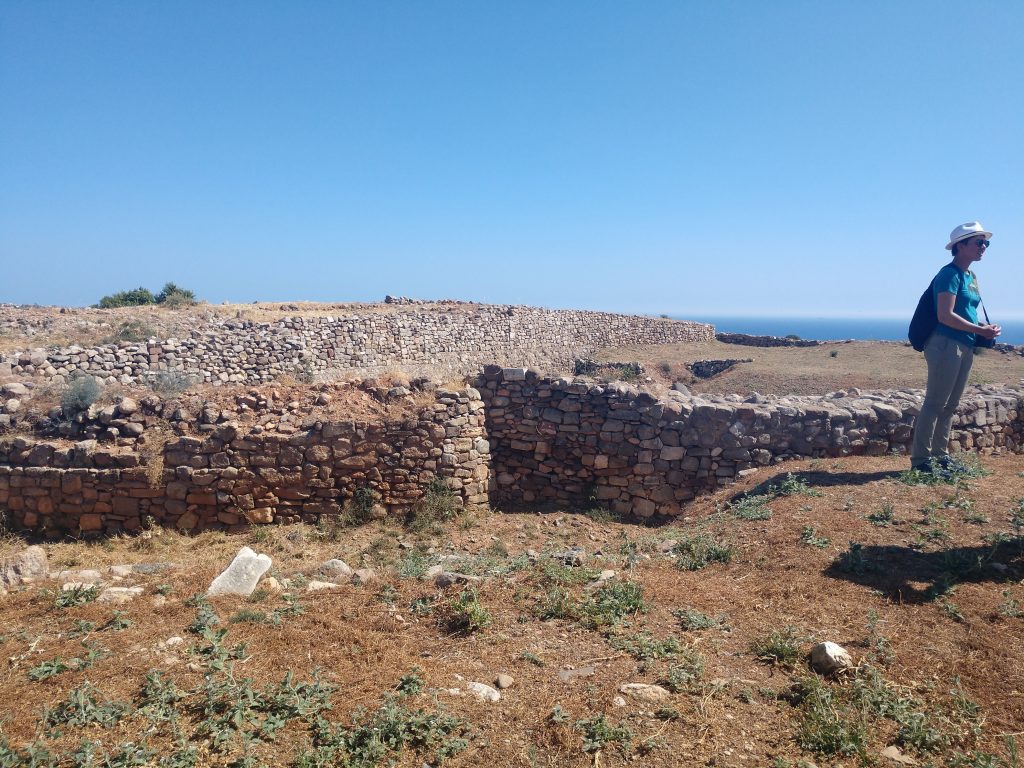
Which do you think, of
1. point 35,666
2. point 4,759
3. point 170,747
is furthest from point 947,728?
point 35,666

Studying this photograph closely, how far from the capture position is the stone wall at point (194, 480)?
8.22 metres

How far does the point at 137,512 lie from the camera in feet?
27.2

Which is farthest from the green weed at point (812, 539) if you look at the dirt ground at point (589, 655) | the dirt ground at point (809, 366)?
the dirt ground at point (809, 366)

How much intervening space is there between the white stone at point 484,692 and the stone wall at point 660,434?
5.82m

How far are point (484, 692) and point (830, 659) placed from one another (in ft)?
7.49

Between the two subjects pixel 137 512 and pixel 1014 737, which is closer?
pixel 1014 737

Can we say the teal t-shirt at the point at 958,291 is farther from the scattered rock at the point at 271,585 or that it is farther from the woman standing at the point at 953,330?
the scattered rock at the point at 271,585

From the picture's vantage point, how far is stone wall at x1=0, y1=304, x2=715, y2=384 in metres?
15.5

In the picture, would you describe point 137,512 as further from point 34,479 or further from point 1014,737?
point 1014,737

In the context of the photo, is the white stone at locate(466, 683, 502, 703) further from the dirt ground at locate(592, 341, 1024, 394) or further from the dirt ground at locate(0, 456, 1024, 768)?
the dirt ground at locate(592, 341, 1024, 394)

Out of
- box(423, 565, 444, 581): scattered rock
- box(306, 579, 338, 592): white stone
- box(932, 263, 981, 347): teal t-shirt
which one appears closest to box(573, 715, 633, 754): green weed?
box(423, 565, 444, 581): scattered rock

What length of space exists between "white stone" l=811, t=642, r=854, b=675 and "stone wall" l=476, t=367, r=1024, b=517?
5.10 metres

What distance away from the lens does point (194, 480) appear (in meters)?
8.22

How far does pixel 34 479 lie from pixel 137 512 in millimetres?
1428
